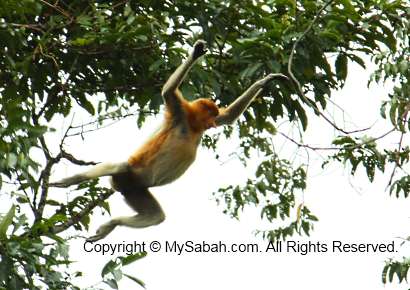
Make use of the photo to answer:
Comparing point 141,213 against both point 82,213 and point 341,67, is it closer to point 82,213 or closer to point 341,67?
point 82,213

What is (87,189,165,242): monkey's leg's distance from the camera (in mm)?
5945

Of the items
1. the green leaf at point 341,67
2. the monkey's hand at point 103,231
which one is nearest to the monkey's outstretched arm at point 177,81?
the monkey's hand at point 103,231

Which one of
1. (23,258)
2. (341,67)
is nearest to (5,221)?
(23,258)

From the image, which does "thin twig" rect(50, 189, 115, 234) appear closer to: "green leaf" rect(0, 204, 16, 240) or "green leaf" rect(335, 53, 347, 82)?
"green leaf" rect(0, 204, 16, 240)

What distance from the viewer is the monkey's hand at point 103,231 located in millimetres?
5863

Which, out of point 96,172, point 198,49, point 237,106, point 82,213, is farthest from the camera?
point 82,213

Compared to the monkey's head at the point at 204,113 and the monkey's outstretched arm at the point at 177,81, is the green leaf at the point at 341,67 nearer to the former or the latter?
the monkey's head at the point at 204,113

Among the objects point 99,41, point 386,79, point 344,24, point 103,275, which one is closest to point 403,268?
point 386,79

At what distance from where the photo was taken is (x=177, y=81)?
206 inches

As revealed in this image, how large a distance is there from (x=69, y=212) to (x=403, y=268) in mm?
2666

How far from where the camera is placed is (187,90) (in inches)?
234

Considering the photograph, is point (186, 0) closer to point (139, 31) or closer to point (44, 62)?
point (139, 31)

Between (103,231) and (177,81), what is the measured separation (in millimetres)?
1293

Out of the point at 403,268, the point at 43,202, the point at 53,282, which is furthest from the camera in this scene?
the point at 403,268
